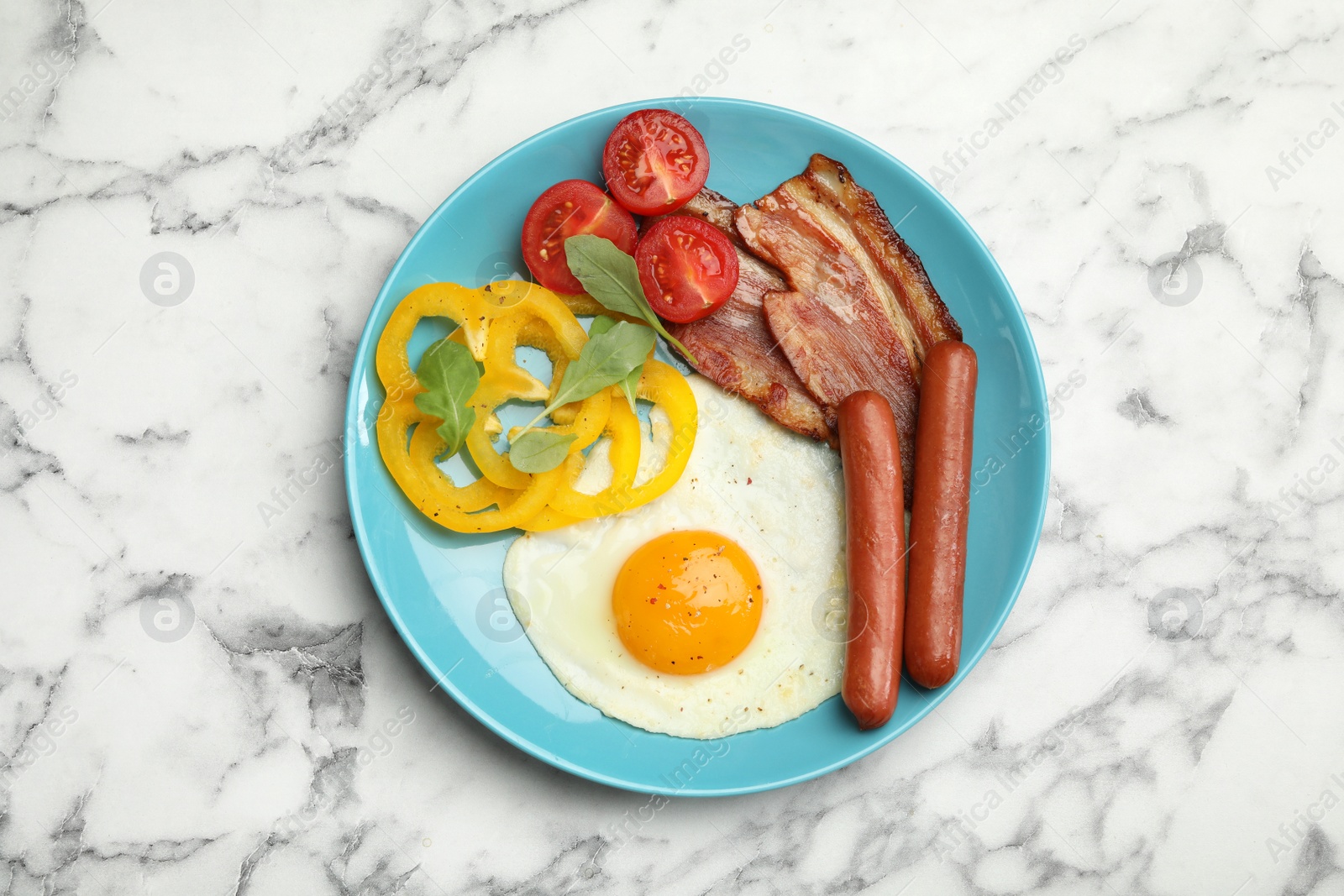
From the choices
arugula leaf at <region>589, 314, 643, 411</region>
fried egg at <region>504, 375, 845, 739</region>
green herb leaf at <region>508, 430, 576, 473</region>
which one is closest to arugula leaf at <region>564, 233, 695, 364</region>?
arugula leaf at <region>589, 314, 643, 411</region>

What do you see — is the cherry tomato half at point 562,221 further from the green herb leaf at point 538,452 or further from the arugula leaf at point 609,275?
the green herb leaf at point 538,452

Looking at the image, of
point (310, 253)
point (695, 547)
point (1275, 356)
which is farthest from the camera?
point (1275, 356)

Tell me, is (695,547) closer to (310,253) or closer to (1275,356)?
(310,253)

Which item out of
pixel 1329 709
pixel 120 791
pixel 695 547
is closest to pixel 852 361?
pixel 695 547

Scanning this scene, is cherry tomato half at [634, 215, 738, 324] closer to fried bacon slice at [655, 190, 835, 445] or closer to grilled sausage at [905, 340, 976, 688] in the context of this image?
fried bacon slice at [655, 190, 835, 445]

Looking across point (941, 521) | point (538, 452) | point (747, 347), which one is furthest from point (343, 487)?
point (941, 521)

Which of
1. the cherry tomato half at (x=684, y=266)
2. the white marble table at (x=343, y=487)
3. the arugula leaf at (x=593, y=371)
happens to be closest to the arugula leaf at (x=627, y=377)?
the arugula leaf at (x=593, y=371)

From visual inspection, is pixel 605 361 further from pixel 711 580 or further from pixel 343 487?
pixel 343 487
